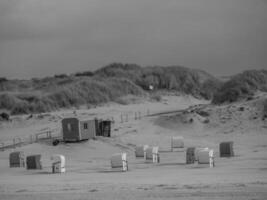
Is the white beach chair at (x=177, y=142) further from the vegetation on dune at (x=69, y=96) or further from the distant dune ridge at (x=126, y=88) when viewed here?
the vegetation on dune at (x=69, y=96)

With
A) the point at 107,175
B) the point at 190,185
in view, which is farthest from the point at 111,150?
the point at 190,185

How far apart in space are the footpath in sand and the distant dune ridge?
20.1 ft

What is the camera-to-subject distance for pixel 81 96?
180 feet

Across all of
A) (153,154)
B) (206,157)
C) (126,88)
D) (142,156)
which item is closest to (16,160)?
(142,156)

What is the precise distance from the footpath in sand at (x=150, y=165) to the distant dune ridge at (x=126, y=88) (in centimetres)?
612

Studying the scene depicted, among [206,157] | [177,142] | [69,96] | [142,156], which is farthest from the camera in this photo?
[69,96]

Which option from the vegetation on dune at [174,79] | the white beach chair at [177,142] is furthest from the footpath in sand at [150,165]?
the vegetation on dune at [174,79]

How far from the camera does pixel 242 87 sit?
127 feet

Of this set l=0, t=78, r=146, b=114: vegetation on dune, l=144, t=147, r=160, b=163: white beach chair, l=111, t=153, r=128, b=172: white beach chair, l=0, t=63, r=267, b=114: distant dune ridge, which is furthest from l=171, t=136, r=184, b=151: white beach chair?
l=0, t=78, r=146, b=114: vegetation on dune

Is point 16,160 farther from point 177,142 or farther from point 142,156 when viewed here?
point 177,142

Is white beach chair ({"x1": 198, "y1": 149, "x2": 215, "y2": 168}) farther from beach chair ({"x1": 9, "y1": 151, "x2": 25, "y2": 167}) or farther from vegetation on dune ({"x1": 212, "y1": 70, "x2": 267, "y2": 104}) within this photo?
vegetation on dune ({"x1": 212, "y1": 70, "x2": 267, "y2": 104})

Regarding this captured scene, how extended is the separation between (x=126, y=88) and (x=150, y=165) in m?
40.6

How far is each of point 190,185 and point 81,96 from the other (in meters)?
42.6

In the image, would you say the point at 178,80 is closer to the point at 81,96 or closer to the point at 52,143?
the point at 81,96
